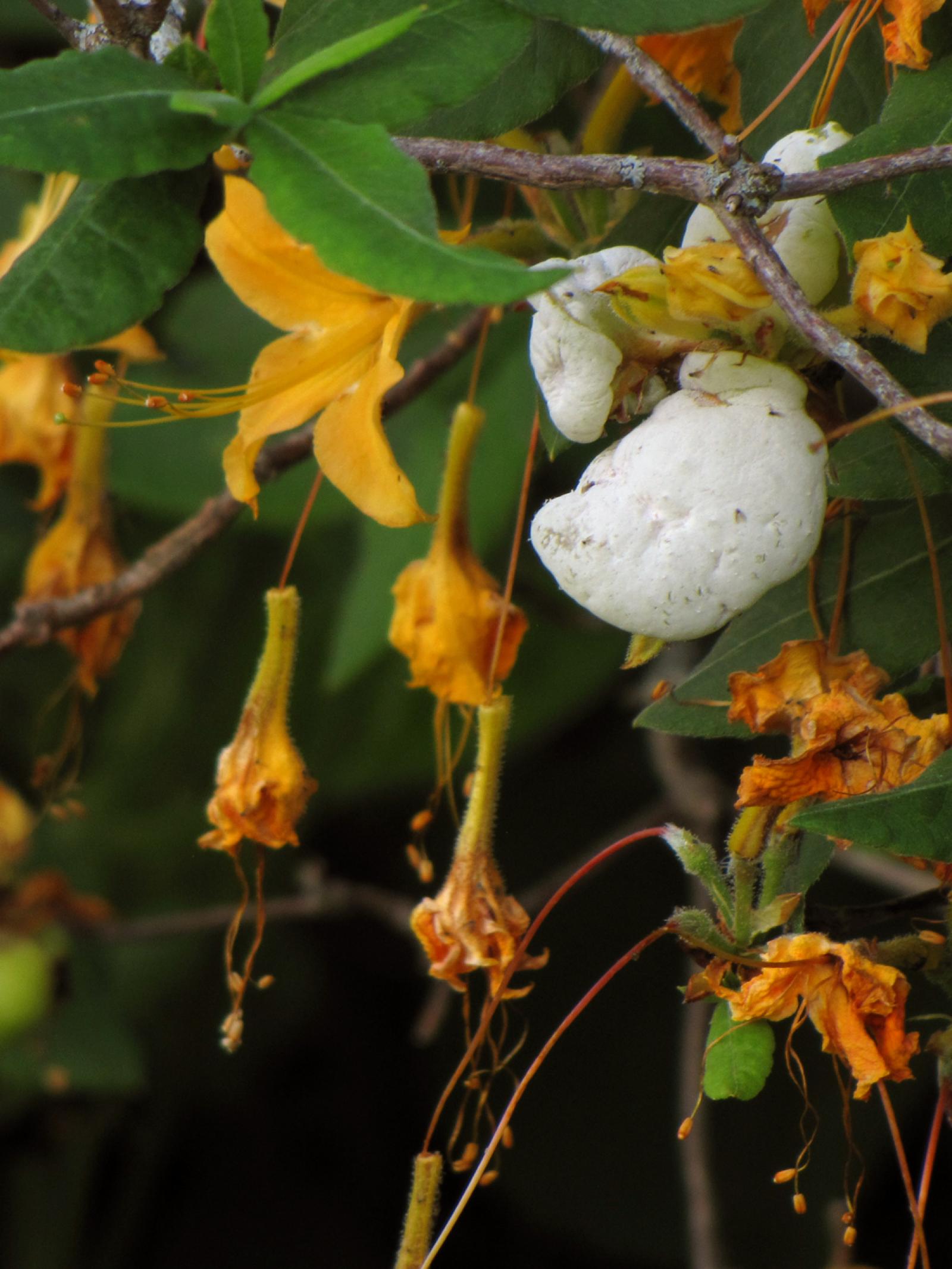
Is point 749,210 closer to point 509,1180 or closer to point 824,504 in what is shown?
point 824,504

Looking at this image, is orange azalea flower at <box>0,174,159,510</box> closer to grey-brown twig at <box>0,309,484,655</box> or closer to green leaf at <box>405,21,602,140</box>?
→ grey-brown twig at <box>0,309,484,655</box>

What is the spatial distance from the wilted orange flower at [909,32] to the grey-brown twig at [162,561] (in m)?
0.33

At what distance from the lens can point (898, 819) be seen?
1.38 ft

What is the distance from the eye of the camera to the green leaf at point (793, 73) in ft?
1.82

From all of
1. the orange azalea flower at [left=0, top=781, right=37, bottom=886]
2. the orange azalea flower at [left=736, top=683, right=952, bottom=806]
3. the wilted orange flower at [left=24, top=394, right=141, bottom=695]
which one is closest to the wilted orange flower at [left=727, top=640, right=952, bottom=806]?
the orange azalea flower at [left=736, top=683, right=952, bottom=806]

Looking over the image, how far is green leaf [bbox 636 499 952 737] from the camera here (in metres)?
0.55

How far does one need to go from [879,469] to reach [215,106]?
0.27m

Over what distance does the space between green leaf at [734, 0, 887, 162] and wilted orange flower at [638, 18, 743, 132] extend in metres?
0.02

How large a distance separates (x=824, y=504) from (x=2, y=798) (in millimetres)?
983

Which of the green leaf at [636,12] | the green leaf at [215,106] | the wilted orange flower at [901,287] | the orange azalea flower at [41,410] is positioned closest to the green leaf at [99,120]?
the green leaf at [215,106]

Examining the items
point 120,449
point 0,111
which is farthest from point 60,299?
point 120,449

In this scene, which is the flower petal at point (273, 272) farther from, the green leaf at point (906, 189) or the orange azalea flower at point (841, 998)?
the orange azalea flower at point (841, 998)

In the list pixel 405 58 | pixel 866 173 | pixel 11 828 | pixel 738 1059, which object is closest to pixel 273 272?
pixel 405 58

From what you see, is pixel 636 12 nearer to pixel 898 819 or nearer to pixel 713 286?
pixel 713 286
